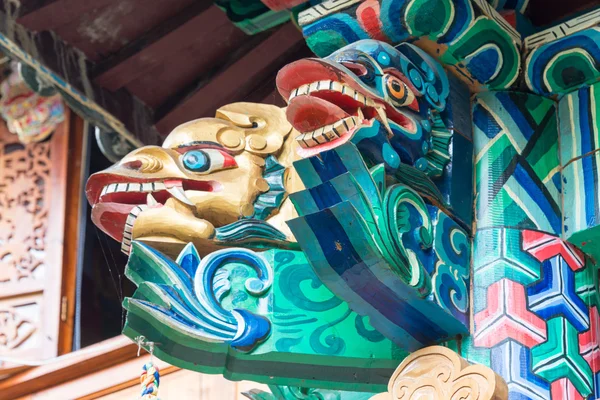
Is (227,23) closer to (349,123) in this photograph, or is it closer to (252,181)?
(252,181)

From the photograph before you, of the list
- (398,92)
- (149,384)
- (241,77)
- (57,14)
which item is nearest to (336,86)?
(398,92)

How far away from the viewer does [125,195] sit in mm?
3783

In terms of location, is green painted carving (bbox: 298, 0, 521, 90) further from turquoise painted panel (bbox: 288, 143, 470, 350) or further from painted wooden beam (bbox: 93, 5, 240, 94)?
painted wooden beam (bbox: 93, 5, 240, 94)

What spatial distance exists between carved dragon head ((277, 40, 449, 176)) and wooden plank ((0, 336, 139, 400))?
137cm

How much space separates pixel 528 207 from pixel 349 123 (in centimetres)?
51

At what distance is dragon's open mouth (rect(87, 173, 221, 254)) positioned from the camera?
3.77 meters

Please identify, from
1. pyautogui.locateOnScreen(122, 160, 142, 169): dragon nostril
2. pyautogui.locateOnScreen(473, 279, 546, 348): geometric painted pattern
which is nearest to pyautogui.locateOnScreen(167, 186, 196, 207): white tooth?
pyautogui.locateOnScreen(122, 160, 142, 169): dragon nostril

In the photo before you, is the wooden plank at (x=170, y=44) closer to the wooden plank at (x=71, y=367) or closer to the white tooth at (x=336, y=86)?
the wooden plank at (x=71, y=367)

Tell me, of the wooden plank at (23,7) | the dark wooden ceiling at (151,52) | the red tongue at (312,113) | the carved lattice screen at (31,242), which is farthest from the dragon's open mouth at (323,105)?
the carved lattice screen at (31,242)

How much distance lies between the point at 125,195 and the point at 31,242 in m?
1.70

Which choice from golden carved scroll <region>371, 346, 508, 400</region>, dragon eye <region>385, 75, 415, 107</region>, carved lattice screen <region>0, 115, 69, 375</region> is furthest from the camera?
carved lattice screen <region>0, 115, 69, 375</region>

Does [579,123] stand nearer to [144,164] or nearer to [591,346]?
[591,346]

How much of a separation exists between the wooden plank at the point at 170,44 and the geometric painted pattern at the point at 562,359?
1.63m

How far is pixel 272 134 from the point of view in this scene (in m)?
3.94
